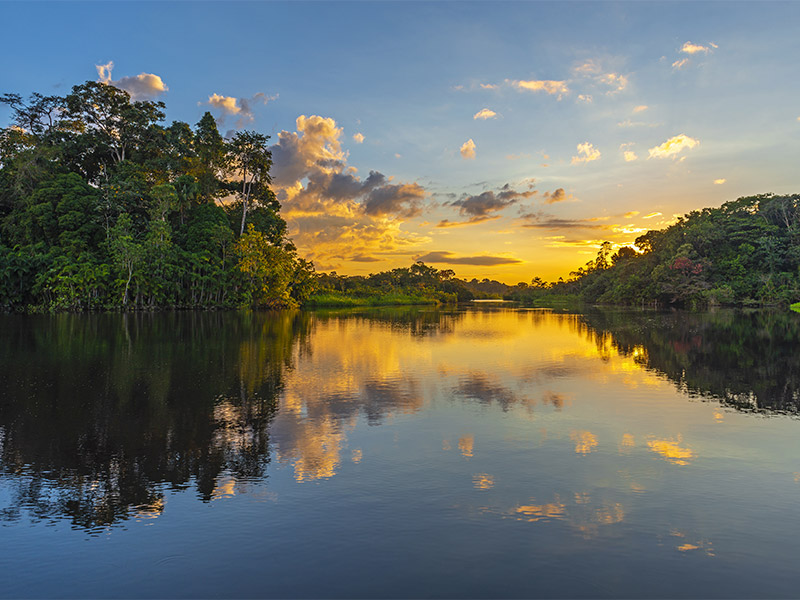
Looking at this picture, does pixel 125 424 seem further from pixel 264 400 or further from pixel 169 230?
pixel 169 230

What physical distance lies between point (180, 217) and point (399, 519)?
54.8 metres

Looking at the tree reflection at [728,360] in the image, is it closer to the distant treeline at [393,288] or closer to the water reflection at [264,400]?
the water reflection at [264,400]

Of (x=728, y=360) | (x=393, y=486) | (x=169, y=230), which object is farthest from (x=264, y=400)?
(x=169, y=230)

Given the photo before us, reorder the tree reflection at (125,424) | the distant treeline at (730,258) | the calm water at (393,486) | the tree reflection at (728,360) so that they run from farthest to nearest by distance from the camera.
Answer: the distant treeline at (730,258) < the tree reflection at (728,360) < the tree reflection at (125,424) < the calm water at (393,486)

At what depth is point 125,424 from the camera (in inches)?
345

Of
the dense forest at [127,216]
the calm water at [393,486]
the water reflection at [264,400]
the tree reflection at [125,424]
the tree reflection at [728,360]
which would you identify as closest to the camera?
the calm water at [393,486]

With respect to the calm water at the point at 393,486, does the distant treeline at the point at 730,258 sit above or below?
above

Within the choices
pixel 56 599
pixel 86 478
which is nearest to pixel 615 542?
pixel 56 599

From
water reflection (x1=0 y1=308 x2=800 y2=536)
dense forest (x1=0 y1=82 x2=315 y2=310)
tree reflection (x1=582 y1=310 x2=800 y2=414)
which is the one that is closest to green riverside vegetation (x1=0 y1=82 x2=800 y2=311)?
dense forest (x1=0 y1=82 x2=315 y2=310)

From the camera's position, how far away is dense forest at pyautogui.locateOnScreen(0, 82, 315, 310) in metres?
42.8

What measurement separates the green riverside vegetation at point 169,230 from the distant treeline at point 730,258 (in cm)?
19

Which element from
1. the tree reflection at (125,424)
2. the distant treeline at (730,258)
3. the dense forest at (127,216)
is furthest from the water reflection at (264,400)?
the distant treeline at (730,258)

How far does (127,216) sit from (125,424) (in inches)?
1642

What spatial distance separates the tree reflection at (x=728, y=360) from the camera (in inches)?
469
